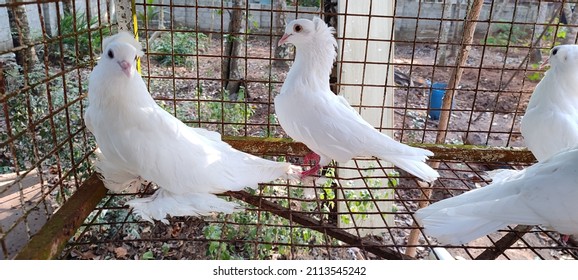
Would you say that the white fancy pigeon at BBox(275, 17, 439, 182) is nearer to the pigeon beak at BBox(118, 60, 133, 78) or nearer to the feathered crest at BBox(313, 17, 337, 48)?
the feathered crest at BBox(313, 17, 337, 48)

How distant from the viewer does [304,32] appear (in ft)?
8.38

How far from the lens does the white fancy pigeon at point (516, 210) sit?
1.69m

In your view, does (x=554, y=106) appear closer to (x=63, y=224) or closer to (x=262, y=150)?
(x=262, y=150)

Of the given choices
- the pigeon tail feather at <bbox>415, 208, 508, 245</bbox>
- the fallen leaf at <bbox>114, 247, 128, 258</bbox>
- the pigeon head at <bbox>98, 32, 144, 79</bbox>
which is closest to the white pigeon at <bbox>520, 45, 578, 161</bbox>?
the pigeon tail feather at <bbox>415, 208, 508, 245</bbox>

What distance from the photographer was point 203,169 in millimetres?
1993

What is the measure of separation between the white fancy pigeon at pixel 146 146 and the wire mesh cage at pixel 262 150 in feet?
0.43


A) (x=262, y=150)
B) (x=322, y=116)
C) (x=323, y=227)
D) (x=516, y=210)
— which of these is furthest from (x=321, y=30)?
(x=516, y=210)

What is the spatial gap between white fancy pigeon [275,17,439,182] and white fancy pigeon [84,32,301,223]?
0.57 m

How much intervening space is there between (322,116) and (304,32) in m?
0.54

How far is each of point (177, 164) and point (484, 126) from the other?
21.0 feet

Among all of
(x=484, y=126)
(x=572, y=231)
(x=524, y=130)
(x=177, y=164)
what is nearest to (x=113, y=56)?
(x=177, y=164)

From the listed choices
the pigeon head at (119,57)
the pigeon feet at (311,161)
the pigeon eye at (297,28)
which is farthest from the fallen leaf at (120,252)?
the pigeon eye at (297,28)

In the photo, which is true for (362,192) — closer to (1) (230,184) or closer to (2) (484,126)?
(1) (230,184)

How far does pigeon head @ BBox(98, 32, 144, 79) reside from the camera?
1.80m
